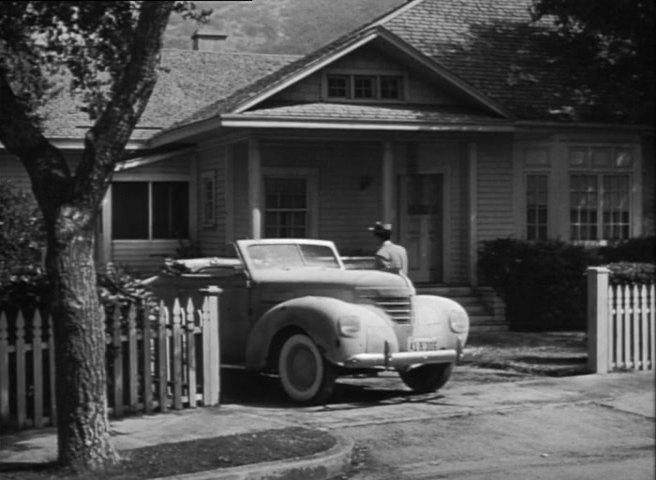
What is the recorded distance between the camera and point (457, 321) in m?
13.0

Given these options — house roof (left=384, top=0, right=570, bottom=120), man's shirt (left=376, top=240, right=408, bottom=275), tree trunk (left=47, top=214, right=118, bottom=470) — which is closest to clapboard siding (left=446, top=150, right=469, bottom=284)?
house roof (left=384, top=0, right=570, bottom=120)

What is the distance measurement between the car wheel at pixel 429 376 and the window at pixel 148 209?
505 inches

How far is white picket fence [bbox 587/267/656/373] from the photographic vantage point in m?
14.5

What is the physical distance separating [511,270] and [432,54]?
5199 millimetres

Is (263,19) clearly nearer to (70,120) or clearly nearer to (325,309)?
(325,309)

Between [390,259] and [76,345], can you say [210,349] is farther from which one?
[390,259]

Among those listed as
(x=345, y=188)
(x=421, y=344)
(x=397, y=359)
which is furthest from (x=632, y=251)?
(x=397, y=359)

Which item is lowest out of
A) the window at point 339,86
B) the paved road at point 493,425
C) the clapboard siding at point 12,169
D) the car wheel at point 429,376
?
the paved road at point 493,425

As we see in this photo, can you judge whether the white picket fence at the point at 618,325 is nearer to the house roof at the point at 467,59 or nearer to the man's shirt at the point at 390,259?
the man's shirt at the point at 390,259

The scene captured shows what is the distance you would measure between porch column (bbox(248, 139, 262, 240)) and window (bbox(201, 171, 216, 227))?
115 inches

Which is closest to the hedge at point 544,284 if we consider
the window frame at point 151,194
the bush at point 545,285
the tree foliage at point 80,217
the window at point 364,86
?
the bush at point 545,285

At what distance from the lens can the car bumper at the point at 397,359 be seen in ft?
38.9

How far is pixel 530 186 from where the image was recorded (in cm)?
2345

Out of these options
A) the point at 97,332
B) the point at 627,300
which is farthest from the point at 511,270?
the point at 97,332
